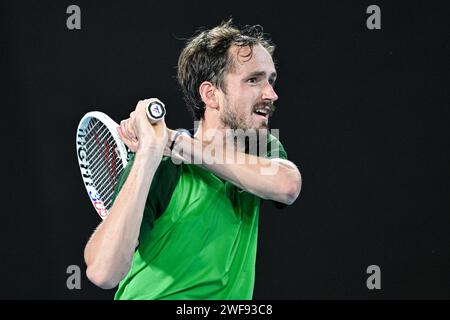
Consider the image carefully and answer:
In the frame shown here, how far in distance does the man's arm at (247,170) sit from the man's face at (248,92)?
138mm

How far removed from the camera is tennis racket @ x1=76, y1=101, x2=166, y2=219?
7.10ft

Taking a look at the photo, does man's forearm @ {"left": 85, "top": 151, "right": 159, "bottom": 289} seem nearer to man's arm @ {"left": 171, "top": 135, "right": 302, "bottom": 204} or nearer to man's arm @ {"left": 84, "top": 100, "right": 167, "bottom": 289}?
man's arm @ {"left": 84, "top": 100, "right": 167, "bottom": 289}

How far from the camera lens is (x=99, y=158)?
2301mm

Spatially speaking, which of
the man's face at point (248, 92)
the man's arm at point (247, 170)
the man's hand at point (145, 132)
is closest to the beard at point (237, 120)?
the man's face at point (248, 92)

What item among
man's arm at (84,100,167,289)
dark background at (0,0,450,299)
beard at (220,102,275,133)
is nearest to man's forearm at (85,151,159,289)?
man's arm at (84,100,167,289)

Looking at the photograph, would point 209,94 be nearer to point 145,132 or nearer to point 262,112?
point 262,112

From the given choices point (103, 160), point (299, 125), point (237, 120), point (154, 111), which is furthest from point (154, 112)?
point (299, 125)

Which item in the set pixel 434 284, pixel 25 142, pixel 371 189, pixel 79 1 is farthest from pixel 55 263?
pixel 434 284

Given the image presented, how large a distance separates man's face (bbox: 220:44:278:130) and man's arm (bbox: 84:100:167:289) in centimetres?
33

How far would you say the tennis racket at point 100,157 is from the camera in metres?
2.16

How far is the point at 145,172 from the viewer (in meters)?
1.70

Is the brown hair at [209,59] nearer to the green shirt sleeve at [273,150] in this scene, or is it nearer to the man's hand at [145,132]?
the green shirt sleeve at [273,150]

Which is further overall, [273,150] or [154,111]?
[273,150]

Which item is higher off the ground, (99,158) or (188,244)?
(99,158)
